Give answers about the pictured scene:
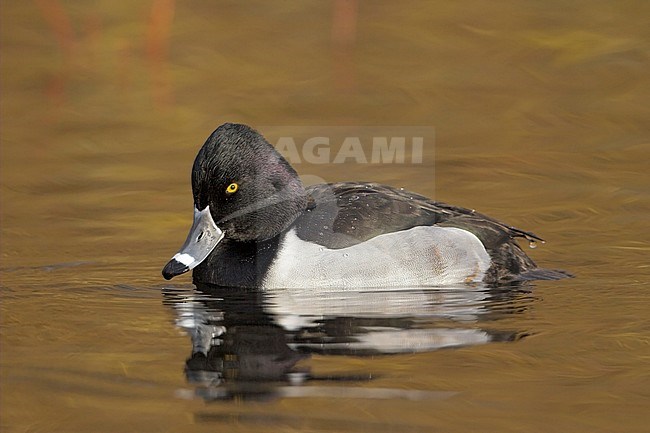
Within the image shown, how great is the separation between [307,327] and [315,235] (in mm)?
1141

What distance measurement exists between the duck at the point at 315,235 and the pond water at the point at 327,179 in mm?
184

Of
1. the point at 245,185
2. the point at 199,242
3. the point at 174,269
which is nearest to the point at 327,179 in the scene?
the point at 245,185

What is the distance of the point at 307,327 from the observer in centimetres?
789

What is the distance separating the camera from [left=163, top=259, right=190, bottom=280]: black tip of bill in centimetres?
861

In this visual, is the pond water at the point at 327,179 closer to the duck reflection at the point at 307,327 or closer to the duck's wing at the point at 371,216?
the duck reflection at the point at 307,327

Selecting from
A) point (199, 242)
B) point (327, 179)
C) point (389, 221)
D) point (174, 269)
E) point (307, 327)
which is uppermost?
point (327, 179)

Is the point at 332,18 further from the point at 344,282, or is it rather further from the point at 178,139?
the point at 344,282

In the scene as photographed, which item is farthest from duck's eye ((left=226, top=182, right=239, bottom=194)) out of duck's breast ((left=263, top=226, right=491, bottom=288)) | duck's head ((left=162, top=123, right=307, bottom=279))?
duck's breast ((left=263, top=226, right=491, bottom=288))

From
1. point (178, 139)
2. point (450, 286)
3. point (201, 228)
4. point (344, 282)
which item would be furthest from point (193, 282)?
point (178, 139)

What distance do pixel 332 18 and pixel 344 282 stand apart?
28.4ft

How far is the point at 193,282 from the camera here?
926cm

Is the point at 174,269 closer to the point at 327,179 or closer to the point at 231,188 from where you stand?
the point at 231,188

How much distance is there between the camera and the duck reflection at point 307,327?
6.88 meters

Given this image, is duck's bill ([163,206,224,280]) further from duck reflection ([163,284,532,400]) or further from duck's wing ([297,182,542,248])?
duck's wing ([297,182,542,248])
